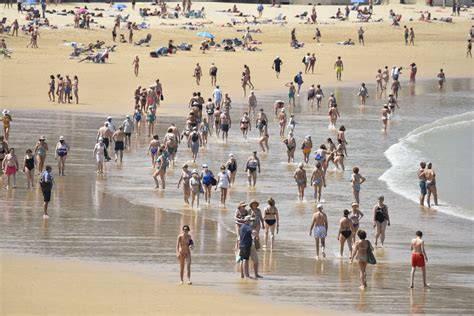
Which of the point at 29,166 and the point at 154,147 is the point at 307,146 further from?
the point at 29,166

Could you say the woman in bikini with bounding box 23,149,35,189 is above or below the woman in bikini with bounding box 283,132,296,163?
below

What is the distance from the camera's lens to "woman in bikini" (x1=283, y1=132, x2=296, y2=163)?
3150cm

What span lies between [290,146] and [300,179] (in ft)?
16.1

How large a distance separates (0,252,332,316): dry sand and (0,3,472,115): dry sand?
22.0 meters

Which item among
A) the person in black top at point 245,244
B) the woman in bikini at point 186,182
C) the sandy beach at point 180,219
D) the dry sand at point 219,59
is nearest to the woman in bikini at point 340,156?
the sandy beach at point 180,219

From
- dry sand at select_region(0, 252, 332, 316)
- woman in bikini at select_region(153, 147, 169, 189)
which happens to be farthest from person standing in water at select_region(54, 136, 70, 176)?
dry sand at select_region(0, 252, 332, 316)

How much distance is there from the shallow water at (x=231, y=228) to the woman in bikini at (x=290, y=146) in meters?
0.28

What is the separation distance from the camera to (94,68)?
51312 millimetres

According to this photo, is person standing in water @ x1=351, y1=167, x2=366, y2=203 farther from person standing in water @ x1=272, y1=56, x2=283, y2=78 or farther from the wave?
person standing in water @ x1=272, y1=56, x2=283, y2=78

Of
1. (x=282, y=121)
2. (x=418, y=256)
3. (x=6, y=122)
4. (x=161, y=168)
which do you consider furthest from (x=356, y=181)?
(x=6, y=122)

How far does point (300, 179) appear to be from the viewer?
26.7 m

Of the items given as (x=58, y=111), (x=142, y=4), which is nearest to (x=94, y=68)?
(x=58, y=111)

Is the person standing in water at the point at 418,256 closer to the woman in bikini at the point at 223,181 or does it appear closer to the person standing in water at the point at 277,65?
the woman in bikini at the point at 223,181

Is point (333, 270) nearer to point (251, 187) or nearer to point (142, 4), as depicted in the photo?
point (251, 187)
